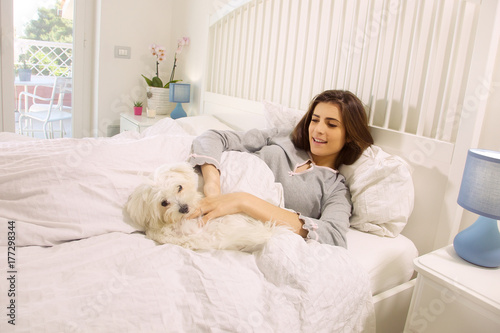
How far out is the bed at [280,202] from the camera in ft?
2.80

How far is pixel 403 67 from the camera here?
152 cm

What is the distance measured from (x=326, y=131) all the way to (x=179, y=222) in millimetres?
734

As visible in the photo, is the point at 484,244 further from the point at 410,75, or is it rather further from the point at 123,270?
the point at 123,270

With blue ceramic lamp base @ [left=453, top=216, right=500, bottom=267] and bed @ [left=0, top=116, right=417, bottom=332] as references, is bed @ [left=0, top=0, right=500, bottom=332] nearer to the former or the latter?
bed @ [left=0, top=116, right=417, bottom=332]

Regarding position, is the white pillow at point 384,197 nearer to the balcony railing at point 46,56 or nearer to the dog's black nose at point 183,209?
the dog's black nose at point 183,209

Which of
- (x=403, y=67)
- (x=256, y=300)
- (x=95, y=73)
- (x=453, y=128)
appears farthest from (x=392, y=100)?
(x=95, y=73)

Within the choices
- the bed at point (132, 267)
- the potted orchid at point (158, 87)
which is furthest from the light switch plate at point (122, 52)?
the bed at point (132, 267)

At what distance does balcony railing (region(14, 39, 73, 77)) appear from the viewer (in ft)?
10.0

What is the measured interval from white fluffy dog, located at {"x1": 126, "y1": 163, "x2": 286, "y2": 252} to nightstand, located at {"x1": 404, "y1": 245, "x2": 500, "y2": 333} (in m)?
0.47

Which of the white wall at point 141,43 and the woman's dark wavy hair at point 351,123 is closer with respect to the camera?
the woman's dark wavy hair at point 351,123

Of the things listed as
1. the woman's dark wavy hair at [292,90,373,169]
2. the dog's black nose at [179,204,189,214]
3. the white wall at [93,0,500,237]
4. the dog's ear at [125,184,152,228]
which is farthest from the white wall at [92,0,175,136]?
the dog's black nose at [179,204,189,214]

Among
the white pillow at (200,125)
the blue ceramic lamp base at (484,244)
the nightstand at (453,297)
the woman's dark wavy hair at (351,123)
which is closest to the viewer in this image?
the nightstand at (453,297)

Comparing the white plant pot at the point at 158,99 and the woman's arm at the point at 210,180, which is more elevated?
the white plant pot at the point at 158,99

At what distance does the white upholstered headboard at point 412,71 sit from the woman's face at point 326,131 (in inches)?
8.1
